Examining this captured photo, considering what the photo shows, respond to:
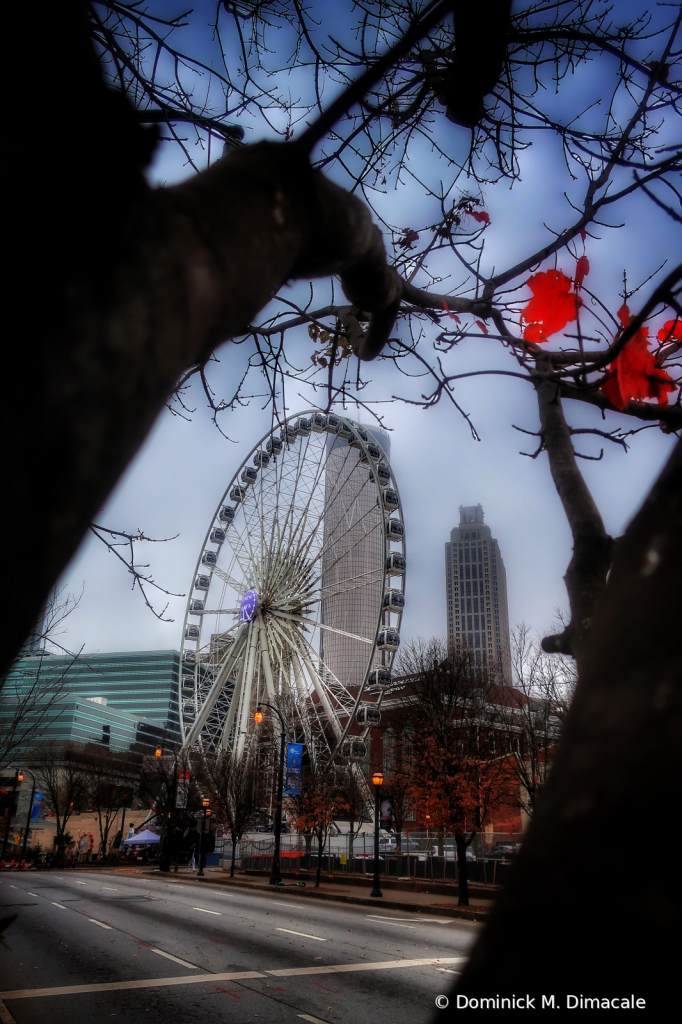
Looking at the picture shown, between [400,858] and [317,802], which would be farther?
[317,802]

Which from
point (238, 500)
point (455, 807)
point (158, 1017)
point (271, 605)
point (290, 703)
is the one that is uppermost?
point (238, 500)

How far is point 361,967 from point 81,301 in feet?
33.8

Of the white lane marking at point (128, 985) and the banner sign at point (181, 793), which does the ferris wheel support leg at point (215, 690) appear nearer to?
the banner sign at point (181, 793)

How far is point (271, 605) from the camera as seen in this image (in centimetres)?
3259

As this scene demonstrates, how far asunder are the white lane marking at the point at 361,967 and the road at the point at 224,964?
15mm

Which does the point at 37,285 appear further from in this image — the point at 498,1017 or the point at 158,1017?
the point at 158,1017

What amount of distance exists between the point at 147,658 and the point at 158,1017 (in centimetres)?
9188

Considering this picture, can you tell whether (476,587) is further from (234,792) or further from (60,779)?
(234,792)

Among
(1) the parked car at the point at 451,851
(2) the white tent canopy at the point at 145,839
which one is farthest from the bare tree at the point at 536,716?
(2) the white tent canopy at the point at 145,839

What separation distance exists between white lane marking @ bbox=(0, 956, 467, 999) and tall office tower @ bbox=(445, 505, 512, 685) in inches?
6379

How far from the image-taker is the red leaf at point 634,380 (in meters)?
2.28

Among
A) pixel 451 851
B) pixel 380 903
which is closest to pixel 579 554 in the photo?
pixel 380 903

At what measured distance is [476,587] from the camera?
176 m

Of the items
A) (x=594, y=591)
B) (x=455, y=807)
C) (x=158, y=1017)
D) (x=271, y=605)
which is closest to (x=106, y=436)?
(x=594, y=591)
